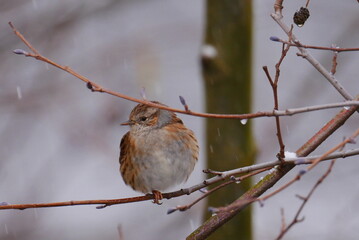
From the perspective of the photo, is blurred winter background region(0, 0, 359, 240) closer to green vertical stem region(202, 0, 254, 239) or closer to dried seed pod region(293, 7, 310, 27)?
green vertical stem region(202, 0, 254, 239)

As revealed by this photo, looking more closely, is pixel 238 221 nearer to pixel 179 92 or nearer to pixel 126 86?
pixel 126 86

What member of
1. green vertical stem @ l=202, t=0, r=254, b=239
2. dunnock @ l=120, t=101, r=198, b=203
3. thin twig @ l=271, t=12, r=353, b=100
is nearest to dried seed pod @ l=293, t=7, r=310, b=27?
thin twig @ l=271, t=12, r=353, b=100

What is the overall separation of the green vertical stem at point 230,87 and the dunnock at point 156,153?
35.2 inches

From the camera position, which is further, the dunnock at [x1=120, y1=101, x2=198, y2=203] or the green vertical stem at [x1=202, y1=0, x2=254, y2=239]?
the green vertical stem at [x1=202, y1=0, x2=254, y2=239]

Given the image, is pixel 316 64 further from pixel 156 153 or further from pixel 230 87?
pixel 230 87

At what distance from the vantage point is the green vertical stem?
5184 millimetres

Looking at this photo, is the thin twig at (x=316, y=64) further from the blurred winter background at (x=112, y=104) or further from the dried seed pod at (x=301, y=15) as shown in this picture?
the blurred winter background at (x=112, y=104)

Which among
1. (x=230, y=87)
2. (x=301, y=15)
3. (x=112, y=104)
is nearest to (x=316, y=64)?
(x=301, y=15)

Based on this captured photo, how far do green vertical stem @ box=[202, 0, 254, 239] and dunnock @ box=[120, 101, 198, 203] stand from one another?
895mm

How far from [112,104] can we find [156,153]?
8.40 feet

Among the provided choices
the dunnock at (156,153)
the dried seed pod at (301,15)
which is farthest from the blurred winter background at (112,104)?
the dried seed pod at (301,15)

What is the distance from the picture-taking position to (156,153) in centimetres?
425

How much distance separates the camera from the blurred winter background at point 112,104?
267 inches

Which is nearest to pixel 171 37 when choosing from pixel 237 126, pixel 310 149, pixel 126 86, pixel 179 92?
pixel 126 86
